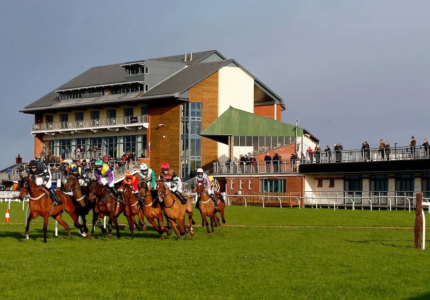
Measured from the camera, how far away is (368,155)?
51.8 meters

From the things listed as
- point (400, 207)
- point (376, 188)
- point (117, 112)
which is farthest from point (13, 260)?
point (117, 112)

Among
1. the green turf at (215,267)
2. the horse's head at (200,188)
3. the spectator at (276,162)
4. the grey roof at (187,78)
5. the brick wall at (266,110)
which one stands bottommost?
the green turf at (215,267)

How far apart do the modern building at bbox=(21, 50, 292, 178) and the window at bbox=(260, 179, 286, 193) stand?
284 inches

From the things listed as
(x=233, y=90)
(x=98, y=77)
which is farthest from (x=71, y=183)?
(x=98, y=77)

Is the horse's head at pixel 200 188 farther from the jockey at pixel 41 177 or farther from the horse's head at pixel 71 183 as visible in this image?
the jockey at pixel 41 177

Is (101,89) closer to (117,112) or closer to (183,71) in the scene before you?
(117,112)

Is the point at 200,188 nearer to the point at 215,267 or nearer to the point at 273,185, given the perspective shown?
the point at 215,267

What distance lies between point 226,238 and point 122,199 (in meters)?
3.64

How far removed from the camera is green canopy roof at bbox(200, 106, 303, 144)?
65.2 metres

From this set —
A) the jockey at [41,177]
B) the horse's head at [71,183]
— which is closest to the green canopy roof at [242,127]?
the horse's head at [71,183]

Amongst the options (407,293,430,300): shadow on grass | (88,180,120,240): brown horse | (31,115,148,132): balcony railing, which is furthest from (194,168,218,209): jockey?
(31,115,148,132): balcony railing

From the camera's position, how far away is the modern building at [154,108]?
229 feet

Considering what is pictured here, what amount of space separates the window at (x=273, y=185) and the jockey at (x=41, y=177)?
3579cm

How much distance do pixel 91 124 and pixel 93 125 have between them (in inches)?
9.9
